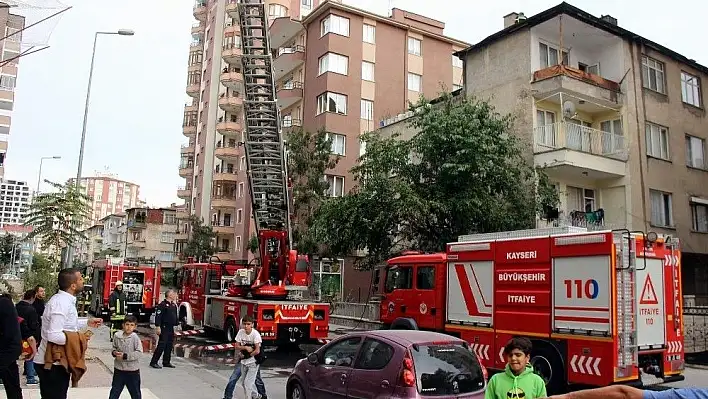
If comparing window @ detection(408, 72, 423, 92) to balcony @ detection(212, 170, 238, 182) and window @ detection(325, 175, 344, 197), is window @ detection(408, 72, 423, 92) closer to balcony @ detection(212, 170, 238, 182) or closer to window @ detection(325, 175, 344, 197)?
window @ detection(325, 175, 344, 197)

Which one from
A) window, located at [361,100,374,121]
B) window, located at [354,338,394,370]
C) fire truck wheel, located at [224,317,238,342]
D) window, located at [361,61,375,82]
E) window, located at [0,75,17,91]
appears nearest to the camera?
window, located at [354,338,394,370]

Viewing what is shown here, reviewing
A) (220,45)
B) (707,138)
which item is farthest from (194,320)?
(220,45)

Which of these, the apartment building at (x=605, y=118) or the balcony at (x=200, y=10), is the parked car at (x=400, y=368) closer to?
the apartment building at (x=605, y=118)

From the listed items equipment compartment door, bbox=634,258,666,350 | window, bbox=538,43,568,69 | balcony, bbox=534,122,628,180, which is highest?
window, bbox=538,43,568,69

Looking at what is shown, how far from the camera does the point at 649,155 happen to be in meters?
23.2

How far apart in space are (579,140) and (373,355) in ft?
57.8

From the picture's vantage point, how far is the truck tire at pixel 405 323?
13.5 meters

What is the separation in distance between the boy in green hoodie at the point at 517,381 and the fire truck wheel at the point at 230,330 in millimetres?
13881

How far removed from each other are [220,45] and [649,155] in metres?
46.6

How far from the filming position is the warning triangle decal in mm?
10430

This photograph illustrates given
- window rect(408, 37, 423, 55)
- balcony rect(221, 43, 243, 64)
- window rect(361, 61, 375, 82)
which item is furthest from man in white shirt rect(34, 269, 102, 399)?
balcony rect(221, 43, 243, 64)

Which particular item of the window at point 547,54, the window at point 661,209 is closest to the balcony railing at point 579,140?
the window at point 661,209

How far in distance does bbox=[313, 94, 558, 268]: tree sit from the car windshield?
10639 millimetres

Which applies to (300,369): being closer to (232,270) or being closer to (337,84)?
(232,270)
